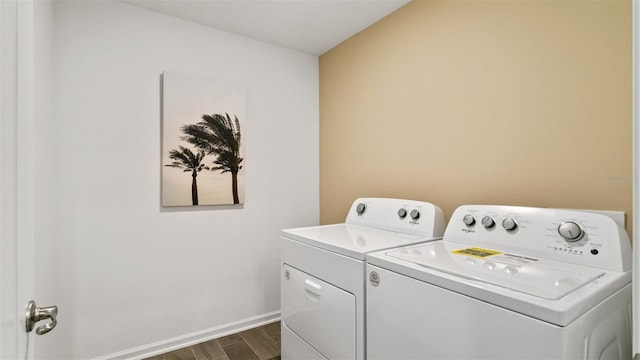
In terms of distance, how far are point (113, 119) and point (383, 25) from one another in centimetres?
186

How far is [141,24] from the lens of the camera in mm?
1976

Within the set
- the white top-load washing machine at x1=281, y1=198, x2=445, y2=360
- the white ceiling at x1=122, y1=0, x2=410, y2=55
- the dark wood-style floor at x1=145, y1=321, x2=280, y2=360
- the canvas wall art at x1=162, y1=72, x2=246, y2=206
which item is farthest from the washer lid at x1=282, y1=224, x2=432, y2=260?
Result: the white ceiling at x1=122, y1=0, x2=410, y2=55

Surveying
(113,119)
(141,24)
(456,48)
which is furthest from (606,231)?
(141,24)

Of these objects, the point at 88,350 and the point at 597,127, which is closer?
the point at 597,127

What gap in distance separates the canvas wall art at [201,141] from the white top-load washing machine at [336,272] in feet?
2.54

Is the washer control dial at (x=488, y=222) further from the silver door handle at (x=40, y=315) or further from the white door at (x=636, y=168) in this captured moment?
the silver door handle at (x=40, y=315)

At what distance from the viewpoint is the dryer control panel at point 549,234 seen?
993 mm

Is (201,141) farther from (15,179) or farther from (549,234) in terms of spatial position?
(549,234)

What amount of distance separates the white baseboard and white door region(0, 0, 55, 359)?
1516mm

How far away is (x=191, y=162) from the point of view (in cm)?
211

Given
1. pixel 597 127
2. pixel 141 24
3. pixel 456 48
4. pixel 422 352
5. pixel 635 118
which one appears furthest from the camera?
pixel 141 24

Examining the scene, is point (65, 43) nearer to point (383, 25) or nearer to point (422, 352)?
point (383, 25)

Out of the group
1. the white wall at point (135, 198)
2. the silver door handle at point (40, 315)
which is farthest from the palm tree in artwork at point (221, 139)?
the silver door handle at point (40, 315)

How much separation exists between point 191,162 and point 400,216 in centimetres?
143
